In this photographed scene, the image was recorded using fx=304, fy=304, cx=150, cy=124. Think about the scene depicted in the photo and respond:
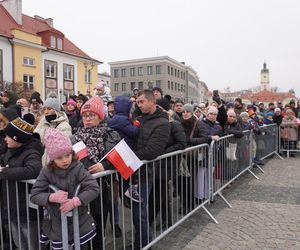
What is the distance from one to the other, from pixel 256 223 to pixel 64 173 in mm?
3432

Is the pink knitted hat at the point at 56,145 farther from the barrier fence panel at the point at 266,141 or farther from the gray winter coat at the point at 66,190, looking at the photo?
the barrier fence panel at the point at 266,141

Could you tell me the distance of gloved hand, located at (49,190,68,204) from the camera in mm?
2539

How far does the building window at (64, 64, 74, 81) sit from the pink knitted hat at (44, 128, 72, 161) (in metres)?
37.9

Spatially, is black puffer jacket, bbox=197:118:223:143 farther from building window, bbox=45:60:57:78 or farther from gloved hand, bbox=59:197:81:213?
building window, bbox=45:60:57:78

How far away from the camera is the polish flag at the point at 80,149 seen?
3.18 metres

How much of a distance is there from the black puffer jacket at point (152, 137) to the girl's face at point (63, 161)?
105 centimetres

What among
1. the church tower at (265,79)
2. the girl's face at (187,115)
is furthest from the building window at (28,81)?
the church tower at (265,79)

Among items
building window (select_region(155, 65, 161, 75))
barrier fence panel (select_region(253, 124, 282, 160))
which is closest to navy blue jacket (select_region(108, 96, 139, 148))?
barrier fence panel (select_region(253, 124, 282, 160))

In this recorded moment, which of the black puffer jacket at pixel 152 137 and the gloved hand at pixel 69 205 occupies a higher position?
the black puffer jacket at pixel 152 137

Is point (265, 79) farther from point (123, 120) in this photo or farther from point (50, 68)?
point (123, 120)

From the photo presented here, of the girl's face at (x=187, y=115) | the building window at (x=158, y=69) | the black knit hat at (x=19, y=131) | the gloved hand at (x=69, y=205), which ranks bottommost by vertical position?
the gloved hand at (x=69, y=205)

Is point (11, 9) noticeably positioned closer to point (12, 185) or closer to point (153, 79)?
point (12, 185)

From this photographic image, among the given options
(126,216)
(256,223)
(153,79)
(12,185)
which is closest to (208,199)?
(256,223)

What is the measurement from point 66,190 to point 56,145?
0.42 meters
